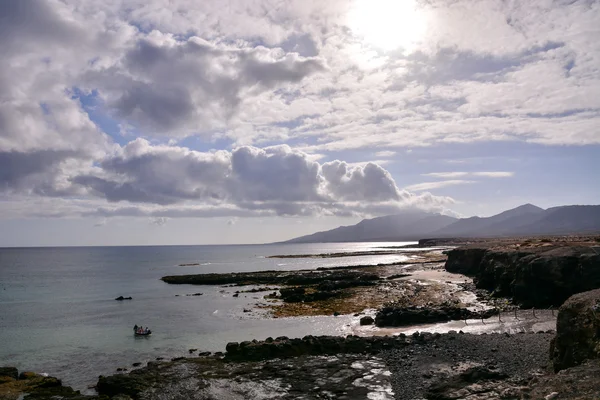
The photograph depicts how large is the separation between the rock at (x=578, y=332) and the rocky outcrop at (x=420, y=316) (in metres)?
19.0

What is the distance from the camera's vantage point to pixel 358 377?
24.6m

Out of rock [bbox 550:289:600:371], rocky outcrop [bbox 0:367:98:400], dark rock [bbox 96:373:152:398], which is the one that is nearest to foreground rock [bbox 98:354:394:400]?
dark rock [bbox 96:373:152:398]

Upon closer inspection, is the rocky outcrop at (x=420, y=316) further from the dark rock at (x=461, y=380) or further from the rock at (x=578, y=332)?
the rock at (x=578, y=332)

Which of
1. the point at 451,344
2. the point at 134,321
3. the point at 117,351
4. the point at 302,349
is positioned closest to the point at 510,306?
the point at 451,344

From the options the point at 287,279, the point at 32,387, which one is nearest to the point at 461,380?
the point at 32,387

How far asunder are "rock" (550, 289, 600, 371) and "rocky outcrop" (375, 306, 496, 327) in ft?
62.2

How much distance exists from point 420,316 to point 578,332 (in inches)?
860

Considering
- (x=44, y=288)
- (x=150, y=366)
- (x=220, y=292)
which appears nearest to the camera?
(x=150, y=366)

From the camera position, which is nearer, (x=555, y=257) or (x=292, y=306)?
(x=555, y=257)

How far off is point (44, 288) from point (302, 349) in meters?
86.3

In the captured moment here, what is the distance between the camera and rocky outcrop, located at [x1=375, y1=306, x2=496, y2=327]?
1556 inches

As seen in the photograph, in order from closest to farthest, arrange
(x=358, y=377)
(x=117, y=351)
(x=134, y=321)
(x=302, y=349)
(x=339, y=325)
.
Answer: (x=358, y=377) → (x=302, y=349) → (x=117, y=351) → (x=339, y=325) → (x=134, y=321)

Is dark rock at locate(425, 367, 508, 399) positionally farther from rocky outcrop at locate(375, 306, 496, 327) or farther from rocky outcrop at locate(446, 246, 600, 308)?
rocky outcrop at locate(446, 246, 600, 308)

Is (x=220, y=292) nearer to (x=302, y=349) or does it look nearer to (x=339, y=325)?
(x=339, y=325)
